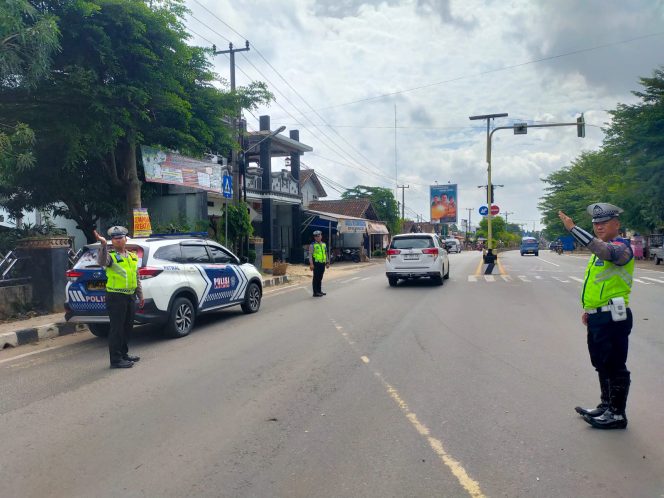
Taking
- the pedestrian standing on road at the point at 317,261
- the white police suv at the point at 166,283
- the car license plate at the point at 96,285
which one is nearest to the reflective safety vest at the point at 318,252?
the pedestrian standing on road at the point at 317,261

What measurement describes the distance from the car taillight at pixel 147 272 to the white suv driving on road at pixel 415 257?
368 inches

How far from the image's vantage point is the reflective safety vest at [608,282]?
425 cm

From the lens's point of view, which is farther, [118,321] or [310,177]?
[310,177]

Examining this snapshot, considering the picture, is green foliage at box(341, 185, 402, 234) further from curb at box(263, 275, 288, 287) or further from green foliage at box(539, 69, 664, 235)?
curb at box(263, 275, 288, 287)

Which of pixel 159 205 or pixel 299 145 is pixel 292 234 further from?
pixel 159 205

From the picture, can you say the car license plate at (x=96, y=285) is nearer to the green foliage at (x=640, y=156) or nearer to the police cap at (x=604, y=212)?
the police cap at (x=604, y=212)

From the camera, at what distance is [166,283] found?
27.4ft

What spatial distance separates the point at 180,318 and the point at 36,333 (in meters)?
2.59

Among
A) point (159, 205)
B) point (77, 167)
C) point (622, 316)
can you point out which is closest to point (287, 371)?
point (622, 316)

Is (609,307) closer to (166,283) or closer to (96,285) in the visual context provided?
(166,283)

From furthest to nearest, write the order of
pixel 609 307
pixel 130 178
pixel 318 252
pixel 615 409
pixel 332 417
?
pixel 318 252
pixel 130 178
pixel 332 417
pixel 615 409
pixel 609 307

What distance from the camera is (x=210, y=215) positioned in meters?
24.0

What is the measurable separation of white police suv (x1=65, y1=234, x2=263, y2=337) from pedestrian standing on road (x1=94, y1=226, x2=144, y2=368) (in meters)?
1.11

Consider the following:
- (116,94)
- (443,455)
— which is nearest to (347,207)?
(116,94)
